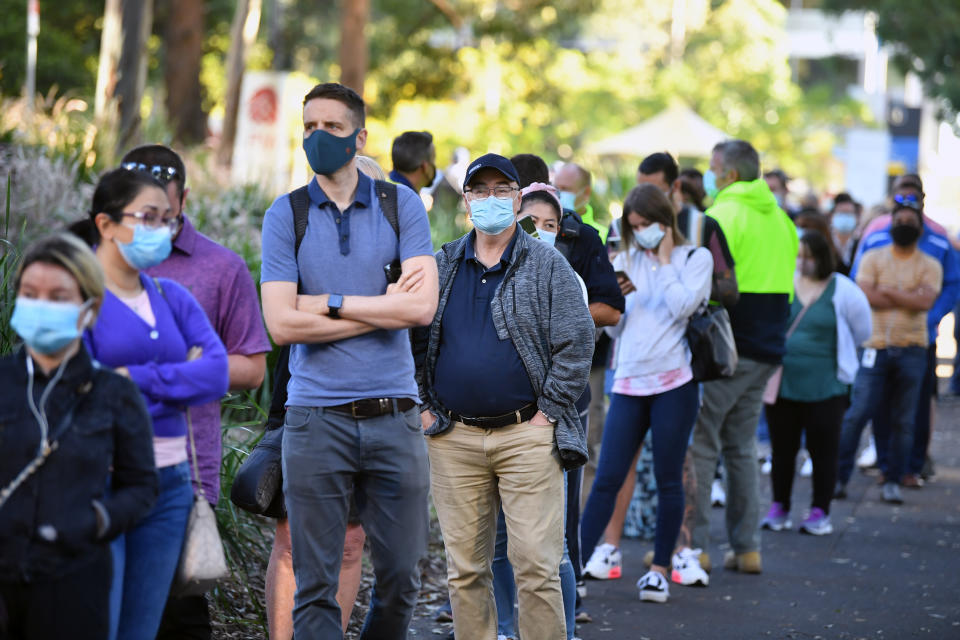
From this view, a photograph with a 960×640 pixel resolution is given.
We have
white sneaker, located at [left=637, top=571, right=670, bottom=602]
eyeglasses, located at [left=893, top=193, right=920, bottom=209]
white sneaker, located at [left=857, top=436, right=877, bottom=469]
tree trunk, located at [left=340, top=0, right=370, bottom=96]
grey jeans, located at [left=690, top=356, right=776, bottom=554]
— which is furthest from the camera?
tree trunk, located at [left=340, top=0, right=370, bottom=96]

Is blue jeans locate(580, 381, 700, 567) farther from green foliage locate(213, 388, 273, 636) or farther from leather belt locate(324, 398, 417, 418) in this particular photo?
leather belt locate(324, 398, 417, 418)

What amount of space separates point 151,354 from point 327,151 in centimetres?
109

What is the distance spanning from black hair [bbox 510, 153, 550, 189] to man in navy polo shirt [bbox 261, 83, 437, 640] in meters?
1.83

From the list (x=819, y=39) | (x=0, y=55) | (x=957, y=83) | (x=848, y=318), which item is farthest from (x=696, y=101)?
(x=848, y=318)

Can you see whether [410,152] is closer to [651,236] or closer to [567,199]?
[567,199]

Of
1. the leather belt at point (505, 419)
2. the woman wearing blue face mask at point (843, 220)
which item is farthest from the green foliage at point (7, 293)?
the woman wearing blue face mask at point (843, 220)

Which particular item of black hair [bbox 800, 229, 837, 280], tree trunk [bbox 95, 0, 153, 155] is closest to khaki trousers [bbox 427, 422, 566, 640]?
black hair [bbox 800, 229, 837, 280]

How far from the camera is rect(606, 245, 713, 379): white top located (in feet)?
24.1

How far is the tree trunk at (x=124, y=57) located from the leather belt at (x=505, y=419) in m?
11.9

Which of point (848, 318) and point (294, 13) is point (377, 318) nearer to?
point (848, 318)

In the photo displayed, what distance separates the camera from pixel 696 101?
4838 cm

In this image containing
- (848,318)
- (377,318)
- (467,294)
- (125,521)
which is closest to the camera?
(125,521)

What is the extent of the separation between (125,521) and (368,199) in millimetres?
1614

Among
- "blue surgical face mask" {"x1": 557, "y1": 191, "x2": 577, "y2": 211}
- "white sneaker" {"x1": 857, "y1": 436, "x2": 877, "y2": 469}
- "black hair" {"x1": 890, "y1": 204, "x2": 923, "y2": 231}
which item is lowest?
"white sneaker" {"x1": 857, "y1": 436, "x2": 877, "y2": 469}
